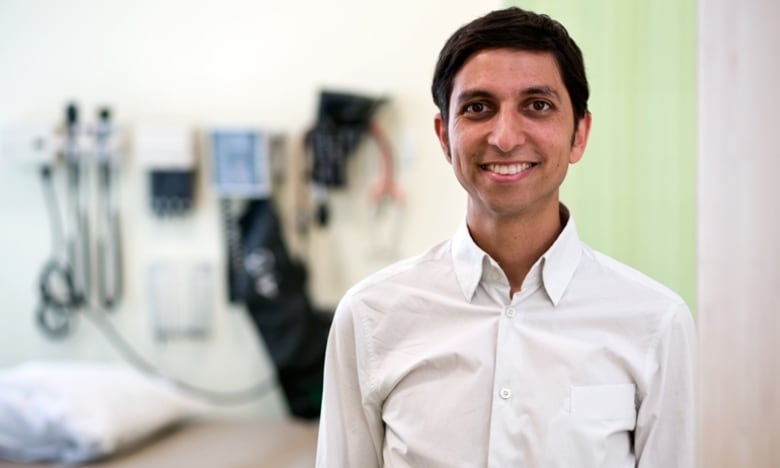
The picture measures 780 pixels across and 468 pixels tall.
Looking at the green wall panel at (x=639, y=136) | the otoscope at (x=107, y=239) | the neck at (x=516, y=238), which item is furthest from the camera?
the otoscope at (x=107, y=239)

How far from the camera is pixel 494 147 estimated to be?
1.04m

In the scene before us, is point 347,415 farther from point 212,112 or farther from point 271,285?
point 212,112

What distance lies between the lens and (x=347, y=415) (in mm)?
1207

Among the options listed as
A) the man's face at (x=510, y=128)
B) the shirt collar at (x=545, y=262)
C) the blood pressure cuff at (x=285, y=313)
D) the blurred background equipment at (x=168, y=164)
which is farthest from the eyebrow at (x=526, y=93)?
the blurred background equipment at (x=168, y=164)

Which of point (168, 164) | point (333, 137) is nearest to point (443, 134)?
point (333, 137)

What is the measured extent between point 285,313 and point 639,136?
175cm

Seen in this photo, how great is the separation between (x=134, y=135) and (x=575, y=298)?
2368 millimetres

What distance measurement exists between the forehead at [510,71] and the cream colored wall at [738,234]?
45 cm

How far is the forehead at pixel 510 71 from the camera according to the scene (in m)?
1.05

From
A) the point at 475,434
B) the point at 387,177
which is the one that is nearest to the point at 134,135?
the point at 387,177

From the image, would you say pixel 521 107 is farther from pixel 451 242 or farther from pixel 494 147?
pixel 451 242

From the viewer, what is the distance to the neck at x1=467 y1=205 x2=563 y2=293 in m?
1.13

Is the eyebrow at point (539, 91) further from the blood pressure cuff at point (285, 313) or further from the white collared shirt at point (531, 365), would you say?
the blood pressure cuff at point (285, 313)

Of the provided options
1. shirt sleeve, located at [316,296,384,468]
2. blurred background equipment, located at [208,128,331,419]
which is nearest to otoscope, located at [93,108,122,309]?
blurred background equipment, located at [208,128,331,419]
